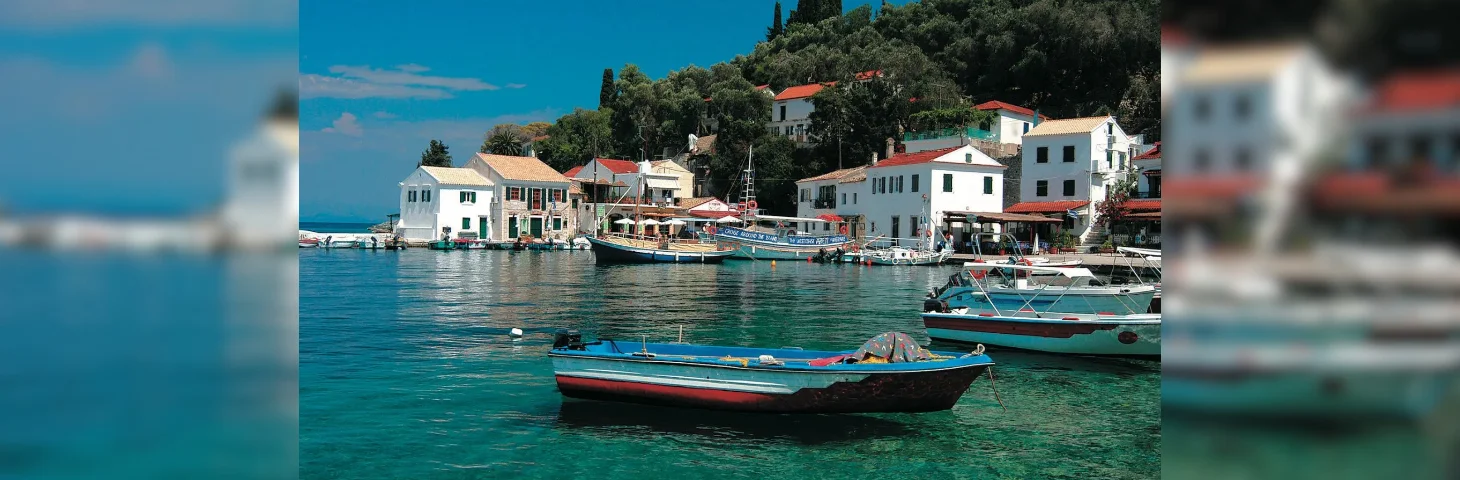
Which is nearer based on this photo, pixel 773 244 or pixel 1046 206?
pixel 1046 206

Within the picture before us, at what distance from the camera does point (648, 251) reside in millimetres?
41344

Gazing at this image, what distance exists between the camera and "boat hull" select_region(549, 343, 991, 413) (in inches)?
361

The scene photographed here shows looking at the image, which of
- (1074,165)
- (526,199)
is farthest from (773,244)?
(526,199)

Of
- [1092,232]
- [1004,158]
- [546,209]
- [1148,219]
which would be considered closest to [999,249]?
[1092,232]

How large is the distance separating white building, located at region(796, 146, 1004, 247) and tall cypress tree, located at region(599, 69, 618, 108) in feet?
115

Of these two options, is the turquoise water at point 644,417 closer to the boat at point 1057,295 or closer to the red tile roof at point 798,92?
the boat at point 1057,295

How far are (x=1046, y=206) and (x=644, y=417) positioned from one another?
112 ft
